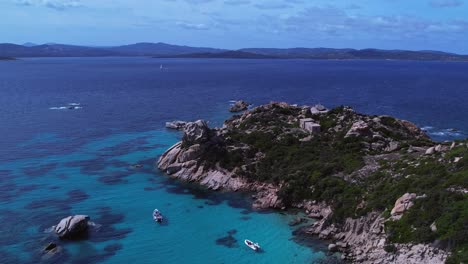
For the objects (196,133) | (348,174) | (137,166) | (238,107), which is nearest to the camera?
(348,174)

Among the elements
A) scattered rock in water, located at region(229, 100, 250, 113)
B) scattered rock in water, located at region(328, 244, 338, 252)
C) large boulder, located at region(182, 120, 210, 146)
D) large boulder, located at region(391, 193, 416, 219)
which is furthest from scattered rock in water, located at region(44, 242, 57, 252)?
scattered rock in water, located at region(229, 100, 250, 113)

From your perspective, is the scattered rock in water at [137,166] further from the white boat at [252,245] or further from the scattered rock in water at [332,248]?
the scattered rock in water at [332,248]

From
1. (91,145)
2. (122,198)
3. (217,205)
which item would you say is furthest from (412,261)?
(91,145)

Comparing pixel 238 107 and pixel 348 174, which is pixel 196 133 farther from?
pixel 238 107

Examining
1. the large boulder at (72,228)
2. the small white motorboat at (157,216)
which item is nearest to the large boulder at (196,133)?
the small white motorboat at (157,216)

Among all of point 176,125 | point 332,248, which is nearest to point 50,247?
point 332,248

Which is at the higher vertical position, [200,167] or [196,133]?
[196,133]

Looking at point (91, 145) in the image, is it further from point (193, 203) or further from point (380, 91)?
point (380, 91)
